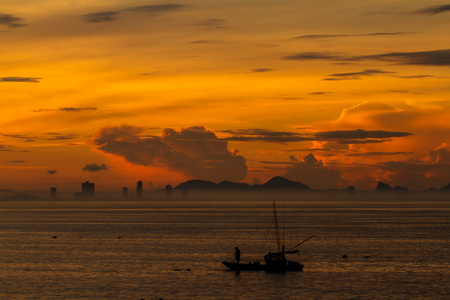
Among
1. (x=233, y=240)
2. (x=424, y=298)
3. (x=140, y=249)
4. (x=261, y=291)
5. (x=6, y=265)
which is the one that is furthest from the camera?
(x=233, y=240)

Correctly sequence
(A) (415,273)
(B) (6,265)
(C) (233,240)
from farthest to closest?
(C) (233,240), (B) (6,265), (A) (415,273)

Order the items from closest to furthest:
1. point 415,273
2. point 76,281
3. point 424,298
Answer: point 424,298, point 76,281, point 415,273

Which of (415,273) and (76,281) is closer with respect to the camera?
(76,281)

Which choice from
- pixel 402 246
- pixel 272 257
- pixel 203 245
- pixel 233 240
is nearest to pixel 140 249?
pixel 203 245

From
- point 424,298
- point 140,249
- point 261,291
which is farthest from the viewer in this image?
point 140,249

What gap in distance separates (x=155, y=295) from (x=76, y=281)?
16244 millimetres

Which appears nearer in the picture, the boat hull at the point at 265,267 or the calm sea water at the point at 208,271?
the calm sea water at the point at 208,271

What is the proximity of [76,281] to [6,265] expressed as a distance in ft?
79.6

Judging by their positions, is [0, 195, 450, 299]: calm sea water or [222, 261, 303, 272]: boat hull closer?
[0, 195, 450, 299]: calm sea water

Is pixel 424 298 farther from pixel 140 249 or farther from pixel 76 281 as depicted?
pixel 140 249

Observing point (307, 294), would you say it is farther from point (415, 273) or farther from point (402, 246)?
point (402, 246)

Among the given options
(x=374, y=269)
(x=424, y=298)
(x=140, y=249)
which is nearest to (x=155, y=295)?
(x=424, y=298)

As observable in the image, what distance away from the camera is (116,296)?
78000 mm

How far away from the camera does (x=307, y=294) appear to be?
261 ft
